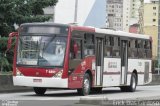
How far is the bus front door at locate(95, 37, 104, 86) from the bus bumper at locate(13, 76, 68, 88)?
325cm

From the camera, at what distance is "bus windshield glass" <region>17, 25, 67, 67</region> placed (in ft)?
77.5

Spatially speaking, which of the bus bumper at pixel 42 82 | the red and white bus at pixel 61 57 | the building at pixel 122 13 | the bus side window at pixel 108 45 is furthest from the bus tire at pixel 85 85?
the building at pixel 122 13

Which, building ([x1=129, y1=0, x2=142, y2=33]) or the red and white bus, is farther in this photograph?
building ([x1=129, y1=0, x2=142, y2=33])

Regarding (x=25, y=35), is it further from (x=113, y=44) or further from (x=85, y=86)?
(x=113, y=44)

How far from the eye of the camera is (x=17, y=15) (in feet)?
143

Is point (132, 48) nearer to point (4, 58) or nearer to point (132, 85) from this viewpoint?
point (132, 85)

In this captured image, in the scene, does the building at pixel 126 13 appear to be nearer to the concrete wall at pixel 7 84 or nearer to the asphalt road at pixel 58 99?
the concrete wall at pixel 7 84

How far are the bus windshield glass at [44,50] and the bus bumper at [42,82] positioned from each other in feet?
1.88

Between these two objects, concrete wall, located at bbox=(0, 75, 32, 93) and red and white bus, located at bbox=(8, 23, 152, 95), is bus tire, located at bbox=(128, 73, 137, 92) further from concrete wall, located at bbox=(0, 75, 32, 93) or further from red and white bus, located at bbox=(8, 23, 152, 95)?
concrete wall, located at bbox=(0, 75, 32, 93)

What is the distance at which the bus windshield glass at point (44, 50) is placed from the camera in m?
23.6

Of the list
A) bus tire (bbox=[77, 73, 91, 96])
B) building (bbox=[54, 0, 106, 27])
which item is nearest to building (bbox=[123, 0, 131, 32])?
building (bbox=[54, 0, 106, 27])

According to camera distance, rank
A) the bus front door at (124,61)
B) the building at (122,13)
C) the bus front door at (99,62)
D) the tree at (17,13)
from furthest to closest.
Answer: the building at (122,13) → the tree at (17,13) → the bus front door at (124,61) → the bus front door at (99,62)

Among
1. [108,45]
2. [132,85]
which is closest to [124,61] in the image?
[132,85]

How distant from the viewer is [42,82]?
23562 mm
